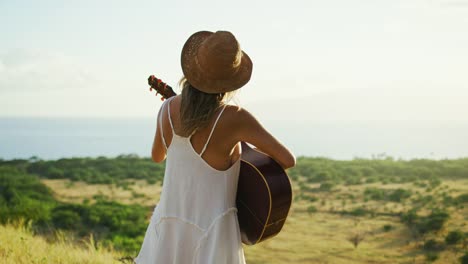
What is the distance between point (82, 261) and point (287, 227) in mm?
7376

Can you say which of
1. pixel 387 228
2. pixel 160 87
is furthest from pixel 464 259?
pixel 160 87

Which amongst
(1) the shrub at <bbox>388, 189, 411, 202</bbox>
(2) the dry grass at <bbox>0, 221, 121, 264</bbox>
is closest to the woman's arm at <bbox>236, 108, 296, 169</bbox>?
(2) the dry grass at <bbox>0, 221, 121, 264</bbox>

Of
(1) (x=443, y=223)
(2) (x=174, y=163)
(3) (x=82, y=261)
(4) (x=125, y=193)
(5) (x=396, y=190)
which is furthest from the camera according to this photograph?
(4) (x=125, y=193)

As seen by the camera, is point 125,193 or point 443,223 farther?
point 125,193

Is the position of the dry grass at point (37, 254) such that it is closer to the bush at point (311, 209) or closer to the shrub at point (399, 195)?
the bush at point (311, 209)

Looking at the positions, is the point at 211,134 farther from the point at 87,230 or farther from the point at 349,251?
the point at 87,230

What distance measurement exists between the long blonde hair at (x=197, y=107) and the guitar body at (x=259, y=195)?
46 centimetres

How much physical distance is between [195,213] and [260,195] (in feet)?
1.35

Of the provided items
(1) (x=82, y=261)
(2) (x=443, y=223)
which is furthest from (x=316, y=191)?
(1) (x=82, y=261)

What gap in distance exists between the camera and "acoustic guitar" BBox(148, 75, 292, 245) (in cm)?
289

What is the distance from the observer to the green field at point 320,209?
960 cm

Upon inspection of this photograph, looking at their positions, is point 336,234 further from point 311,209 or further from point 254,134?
point 254,134

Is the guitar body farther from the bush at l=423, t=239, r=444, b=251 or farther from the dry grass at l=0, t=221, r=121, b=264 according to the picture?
the bush at l=423, t=239, r=444, b=251

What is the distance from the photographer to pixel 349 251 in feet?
32.8
